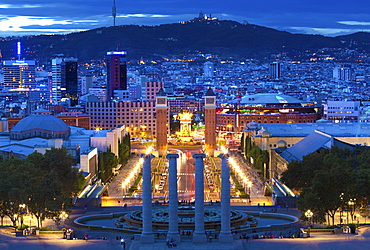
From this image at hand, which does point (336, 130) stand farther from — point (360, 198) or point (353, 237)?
point (353, 237)

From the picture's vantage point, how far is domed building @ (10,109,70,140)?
103456mm

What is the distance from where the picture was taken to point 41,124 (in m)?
107

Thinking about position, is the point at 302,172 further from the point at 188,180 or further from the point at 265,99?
the point at 265,99

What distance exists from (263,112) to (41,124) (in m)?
72.9

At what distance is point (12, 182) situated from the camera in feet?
192

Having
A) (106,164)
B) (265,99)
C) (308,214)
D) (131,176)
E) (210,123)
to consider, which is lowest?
(131,176)

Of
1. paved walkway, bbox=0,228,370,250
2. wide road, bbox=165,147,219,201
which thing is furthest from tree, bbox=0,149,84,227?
wide road, bbox=165,147,219,201

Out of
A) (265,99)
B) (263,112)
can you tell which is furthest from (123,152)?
(265,99)

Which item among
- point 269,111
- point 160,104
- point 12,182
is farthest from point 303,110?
point 12,182

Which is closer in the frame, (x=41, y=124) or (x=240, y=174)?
(x=240, y=174)

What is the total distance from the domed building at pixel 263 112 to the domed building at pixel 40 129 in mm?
63829

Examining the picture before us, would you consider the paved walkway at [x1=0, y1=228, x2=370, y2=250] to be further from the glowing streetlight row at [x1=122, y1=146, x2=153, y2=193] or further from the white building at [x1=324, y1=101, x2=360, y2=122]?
the white building at [x1=324, y1=101, x2=360, y2=122]

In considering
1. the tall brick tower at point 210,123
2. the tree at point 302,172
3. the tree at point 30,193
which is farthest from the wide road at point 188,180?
the tree at point 30,193

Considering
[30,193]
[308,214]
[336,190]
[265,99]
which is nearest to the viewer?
[308,214]
